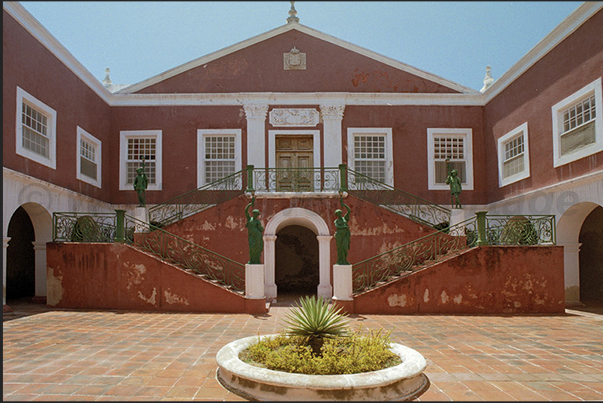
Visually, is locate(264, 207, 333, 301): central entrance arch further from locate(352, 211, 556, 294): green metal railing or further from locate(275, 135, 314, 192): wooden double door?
locate(275, 135, 314, 192): wooden double door

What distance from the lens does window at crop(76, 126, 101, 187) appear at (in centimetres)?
1351

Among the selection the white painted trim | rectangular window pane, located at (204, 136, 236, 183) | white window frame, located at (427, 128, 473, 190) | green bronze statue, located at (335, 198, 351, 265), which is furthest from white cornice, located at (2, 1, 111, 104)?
white window frame, located at (427, 128, 473, 190)

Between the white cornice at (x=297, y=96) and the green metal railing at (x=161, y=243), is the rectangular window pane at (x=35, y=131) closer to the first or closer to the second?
the green metal railing at (x=161, y=243)

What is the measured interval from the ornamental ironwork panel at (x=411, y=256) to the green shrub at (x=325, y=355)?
19.3 feet

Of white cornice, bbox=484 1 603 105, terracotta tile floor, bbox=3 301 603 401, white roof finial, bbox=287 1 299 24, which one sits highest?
white roof finial, bbox=287 1 299 24

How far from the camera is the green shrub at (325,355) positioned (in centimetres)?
471

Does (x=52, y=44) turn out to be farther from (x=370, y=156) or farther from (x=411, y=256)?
(x=411, y=256)

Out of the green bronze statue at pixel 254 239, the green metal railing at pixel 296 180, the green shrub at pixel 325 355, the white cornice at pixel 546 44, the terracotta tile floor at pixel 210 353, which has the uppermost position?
the white cornice at pixel 546 44

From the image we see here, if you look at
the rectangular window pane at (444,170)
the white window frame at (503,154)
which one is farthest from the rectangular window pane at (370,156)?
the white window frame at (503,154)

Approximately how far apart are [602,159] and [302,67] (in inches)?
370

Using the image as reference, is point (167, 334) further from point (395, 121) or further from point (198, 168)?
point (395, 121)

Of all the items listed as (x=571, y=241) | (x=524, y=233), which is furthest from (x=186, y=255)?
(x=571, y=241)

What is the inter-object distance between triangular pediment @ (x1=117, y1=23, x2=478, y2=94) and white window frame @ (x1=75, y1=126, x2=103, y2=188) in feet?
7.13

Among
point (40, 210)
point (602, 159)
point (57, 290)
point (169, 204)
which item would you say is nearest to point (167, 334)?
point (57, 290)
